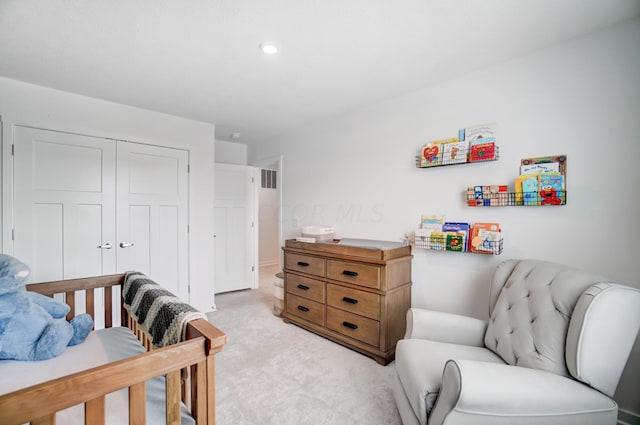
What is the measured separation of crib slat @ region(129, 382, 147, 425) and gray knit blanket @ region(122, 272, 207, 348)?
26cm

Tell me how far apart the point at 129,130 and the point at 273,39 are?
2.16m

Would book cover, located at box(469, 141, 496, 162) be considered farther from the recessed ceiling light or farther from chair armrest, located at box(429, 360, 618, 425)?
the recessed ceiling light

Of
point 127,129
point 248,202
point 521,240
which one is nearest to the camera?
point 521,240

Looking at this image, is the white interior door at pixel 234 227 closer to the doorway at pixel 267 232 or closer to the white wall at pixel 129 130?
the white wall at pixel 129 130

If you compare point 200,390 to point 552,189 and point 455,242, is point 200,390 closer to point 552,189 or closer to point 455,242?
point 455,242

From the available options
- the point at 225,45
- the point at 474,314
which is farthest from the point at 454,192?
the point at 225,45

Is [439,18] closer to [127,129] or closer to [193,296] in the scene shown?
[127,129]

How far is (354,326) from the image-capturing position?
99.0 inches

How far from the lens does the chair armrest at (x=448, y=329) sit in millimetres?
1785

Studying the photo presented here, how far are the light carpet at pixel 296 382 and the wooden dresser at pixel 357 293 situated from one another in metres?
0.12

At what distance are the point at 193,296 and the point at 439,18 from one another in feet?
11.9

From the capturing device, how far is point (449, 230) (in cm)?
231

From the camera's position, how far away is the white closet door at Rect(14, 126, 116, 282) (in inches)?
98.4

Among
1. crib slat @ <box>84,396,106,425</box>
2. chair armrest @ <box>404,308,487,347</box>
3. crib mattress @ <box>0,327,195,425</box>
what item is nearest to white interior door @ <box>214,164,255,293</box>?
crib mattress @ <box>0,327,195,425</box>
